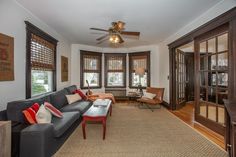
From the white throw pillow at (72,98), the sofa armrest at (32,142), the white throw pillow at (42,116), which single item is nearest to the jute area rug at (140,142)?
the sofa armrest at (32,142)

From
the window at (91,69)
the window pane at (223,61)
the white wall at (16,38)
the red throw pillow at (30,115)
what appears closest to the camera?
the red throw pillow at (30,115)

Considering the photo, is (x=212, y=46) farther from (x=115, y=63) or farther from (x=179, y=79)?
(x=115, y=63)

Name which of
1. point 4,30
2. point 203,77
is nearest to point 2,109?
point 4,30

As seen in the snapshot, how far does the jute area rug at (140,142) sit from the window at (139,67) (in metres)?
3.51

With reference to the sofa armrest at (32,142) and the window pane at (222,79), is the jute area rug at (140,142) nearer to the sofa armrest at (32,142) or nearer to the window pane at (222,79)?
the sofa armrest at (32,142)

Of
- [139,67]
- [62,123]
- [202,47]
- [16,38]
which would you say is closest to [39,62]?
[16,38]

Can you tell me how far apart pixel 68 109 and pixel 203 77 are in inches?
134

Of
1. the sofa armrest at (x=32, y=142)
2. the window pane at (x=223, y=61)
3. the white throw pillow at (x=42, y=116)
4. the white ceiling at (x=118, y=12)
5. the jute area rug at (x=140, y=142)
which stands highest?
the white ceiling at (x=118, y=12)

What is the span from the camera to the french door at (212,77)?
124 inches

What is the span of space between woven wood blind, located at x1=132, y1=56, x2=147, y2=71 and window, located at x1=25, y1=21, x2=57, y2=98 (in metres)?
3.89

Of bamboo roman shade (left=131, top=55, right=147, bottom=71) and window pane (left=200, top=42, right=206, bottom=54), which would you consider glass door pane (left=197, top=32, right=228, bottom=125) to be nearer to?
window pane (left=200, top=42, right=206, bottom=54)

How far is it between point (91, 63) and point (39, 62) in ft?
11.6

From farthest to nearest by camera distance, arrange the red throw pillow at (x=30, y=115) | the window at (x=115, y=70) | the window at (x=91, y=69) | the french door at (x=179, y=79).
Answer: the window at (x=115, y=70), the window at (x=91, y=69), the french door at (x=179, y=79), the red throw pillow at (x=30, y=115)

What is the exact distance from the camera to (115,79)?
7.79 meters
